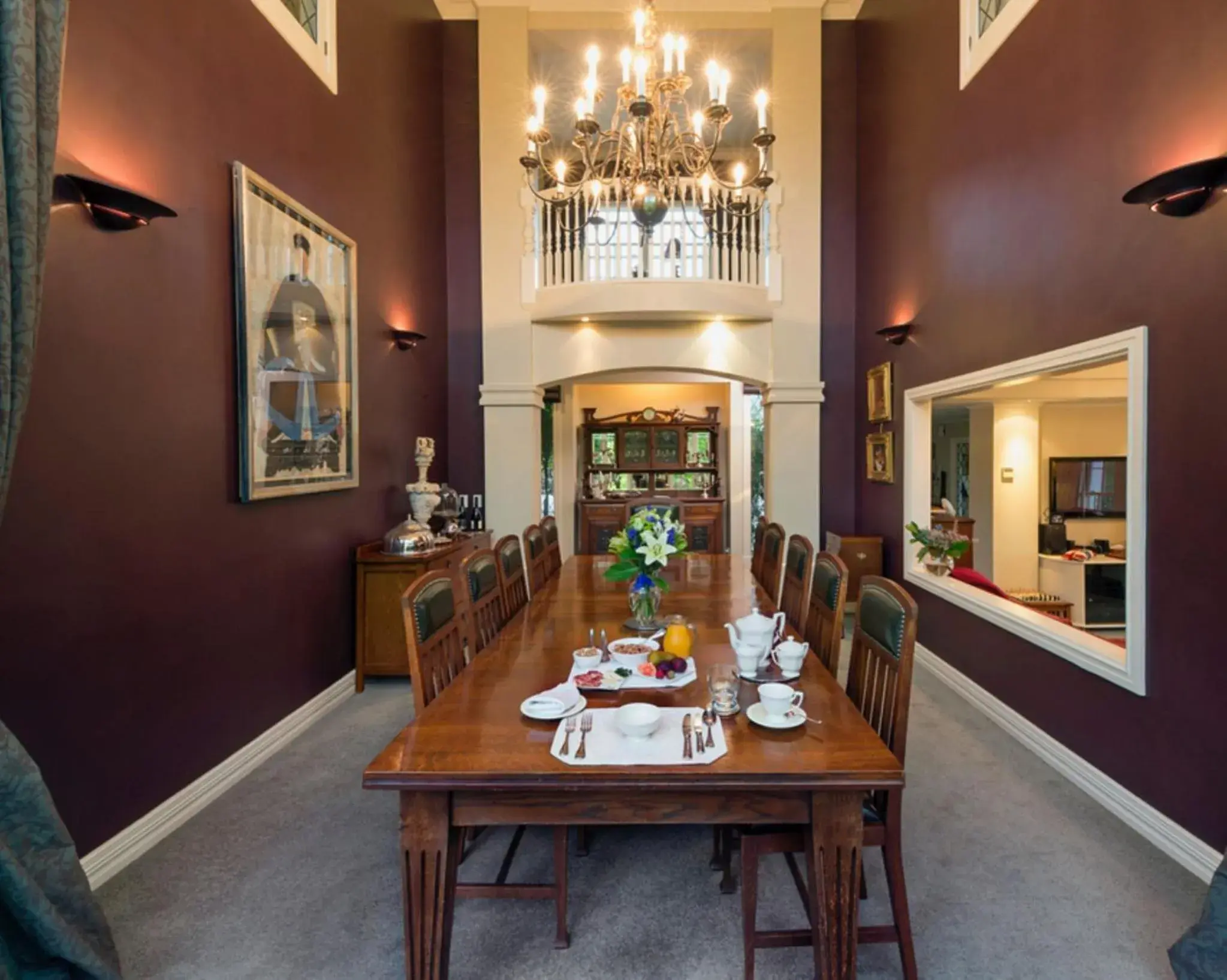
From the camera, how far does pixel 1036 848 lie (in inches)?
85.0

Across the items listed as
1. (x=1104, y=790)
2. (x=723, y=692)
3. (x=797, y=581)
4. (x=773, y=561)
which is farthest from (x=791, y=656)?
(x=1104, y=790)

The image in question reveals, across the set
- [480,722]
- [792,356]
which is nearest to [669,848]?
[480,722]

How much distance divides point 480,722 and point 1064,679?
2574mm

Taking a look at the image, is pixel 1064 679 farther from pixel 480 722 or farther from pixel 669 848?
pixel 480 722

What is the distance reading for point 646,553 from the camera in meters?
2.10

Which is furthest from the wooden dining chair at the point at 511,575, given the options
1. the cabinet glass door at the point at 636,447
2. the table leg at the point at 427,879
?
the cabinet glass door at the point at 636,447

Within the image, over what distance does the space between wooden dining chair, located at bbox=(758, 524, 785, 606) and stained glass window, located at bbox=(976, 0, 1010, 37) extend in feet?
9.37

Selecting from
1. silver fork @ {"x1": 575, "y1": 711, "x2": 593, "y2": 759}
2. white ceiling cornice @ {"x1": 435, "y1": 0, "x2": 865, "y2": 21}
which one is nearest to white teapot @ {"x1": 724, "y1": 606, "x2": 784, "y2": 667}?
silver fork @ {"x1": 575, "y1": 711, "x2": 593, "y2": 759}

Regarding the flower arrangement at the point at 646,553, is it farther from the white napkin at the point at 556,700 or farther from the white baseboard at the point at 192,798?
the white baseboard at the point at 192,798

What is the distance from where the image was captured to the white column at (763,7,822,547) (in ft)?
16.7

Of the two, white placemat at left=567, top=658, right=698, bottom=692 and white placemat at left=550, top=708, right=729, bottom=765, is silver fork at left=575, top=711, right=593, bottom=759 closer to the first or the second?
white placemat at left=550, top=708, right=729, bottom=765

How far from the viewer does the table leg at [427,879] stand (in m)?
1.32

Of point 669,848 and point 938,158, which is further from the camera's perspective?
point 938,158

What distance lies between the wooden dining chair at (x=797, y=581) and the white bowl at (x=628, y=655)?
714 mm
